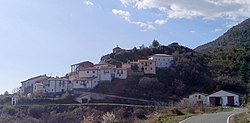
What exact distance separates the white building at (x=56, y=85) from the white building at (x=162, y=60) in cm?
1909

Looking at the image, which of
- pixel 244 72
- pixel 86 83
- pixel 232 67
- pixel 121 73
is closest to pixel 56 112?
pixel 86 83

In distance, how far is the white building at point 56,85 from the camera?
267 ft

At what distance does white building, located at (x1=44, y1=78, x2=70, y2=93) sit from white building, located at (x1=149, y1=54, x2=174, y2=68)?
1909 centimetres

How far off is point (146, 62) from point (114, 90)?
12.4m

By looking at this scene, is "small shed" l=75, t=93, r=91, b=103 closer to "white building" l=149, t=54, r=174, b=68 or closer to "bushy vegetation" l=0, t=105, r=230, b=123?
"bushy vegetation" l=0, t=105, r=230, b=123

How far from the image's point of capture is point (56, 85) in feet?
267

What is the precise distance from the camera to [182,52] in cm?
10212

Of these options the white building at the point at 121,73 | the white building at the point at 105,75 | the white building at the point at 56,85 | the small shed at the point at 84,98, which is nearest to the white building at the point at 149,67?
the white building at the point at 121,73

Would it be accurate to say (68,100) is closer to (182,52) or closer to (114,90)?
(114,90)

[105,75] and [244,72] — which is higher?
[244,72]

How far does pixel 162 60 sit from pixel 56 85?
23.2 m

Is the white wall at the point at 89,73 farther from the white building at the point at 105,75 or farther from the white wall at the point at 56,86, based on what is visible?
the white wall at the point at 56,86

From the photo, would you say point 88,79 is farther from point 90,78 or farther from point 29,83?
point 29,83

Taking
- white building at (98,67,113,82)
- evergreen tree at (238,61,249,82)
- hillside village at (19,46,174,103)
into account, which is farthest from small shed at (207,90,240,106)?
white building at (98,67,113,82)
